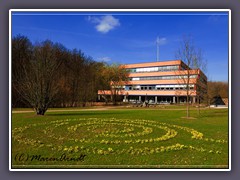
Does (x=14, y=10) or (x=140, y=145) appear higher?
(x=14, y=10)

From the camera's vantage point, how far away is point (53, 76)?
15.8 m

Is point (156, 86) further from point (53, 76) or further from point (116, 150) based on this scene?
point (116, 150)

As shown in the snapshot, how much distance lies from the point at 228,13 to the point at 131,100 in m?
31.0

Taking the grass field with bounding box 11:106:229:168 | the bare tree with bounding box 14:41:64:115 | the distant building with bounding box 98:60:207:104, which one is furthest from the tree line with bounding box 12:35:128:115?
the distant building with bounding box 98:60:207:104

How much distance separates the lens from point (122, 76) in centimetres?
3625

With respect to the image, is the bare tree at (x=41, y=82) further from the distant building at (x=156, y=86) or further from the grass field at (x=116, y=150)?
the distant building at (x=156, y=86)

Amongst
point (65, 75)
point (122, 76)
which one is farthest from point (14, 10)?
point (122, 76)

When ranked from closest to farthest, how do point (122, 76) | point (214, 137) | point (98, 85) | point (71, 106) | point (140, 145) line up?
point (140, 145) < point (214, 137) < point (71, 106) < point (98, 85) < point (122, 76)

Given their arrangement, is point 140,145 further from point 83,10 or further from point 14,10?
point 14,10

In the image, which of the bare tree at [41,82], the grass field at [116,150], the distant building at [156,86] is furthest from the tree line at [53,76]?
the distant building at [156,86]

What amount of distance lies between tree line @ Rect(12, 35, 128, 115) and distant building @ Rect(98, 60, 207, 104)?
2.43 meters

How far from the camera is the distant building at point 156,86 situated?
19.9 meters

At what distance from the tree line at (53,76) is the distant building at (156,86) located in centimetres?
243

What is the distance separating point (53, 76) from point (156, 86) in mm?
17776
